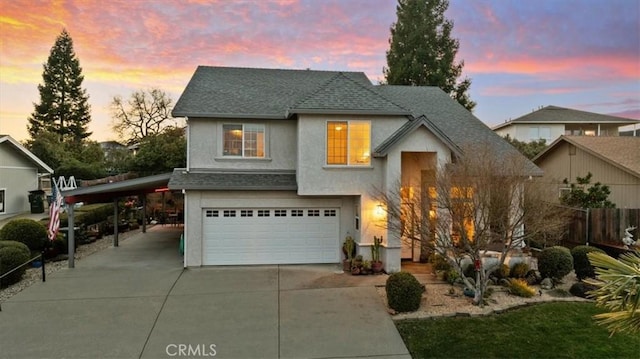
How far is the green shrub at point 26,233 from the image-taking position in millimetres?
13156

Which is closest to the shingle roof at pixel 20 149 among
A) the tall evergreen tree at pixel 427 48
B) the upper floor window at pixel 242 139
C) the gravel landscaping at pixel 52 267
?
the gravel landscaping at pixel 52 267

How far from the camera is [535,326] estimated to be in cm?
810

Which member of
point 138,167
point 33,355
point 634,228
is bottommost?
point 33,355

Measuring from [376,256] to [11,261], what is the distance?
11216 mm

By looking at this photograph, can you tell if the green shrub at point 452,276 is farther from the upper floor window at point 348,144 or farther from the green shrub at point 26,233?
the green shrub at point 26,233

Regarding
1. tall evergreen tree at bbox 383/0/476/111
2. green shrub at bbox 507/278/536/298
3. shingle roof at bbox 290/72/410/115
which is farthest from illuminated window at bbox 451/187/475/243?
tall evergreen tree at bbox 383/0/476/111

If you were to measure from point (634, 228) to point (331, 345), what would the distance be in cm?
1259

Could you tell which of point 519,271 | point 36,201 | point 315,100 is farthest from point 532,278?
point 36,201

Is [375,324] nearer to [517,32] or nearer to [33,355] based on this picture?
[33,355]

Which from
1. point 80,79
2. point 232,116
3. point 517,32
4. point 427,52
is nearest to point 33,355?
point 232,116

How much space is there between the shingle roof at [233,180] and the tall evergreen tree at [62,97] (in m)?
40.1

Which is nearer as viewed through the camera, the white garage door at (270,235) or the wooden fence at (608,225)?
the white garage door at (270,235)

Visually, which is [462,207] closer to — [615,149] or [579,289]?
[579,289]

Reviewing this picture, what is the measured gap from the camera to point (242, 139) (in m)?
13.9
